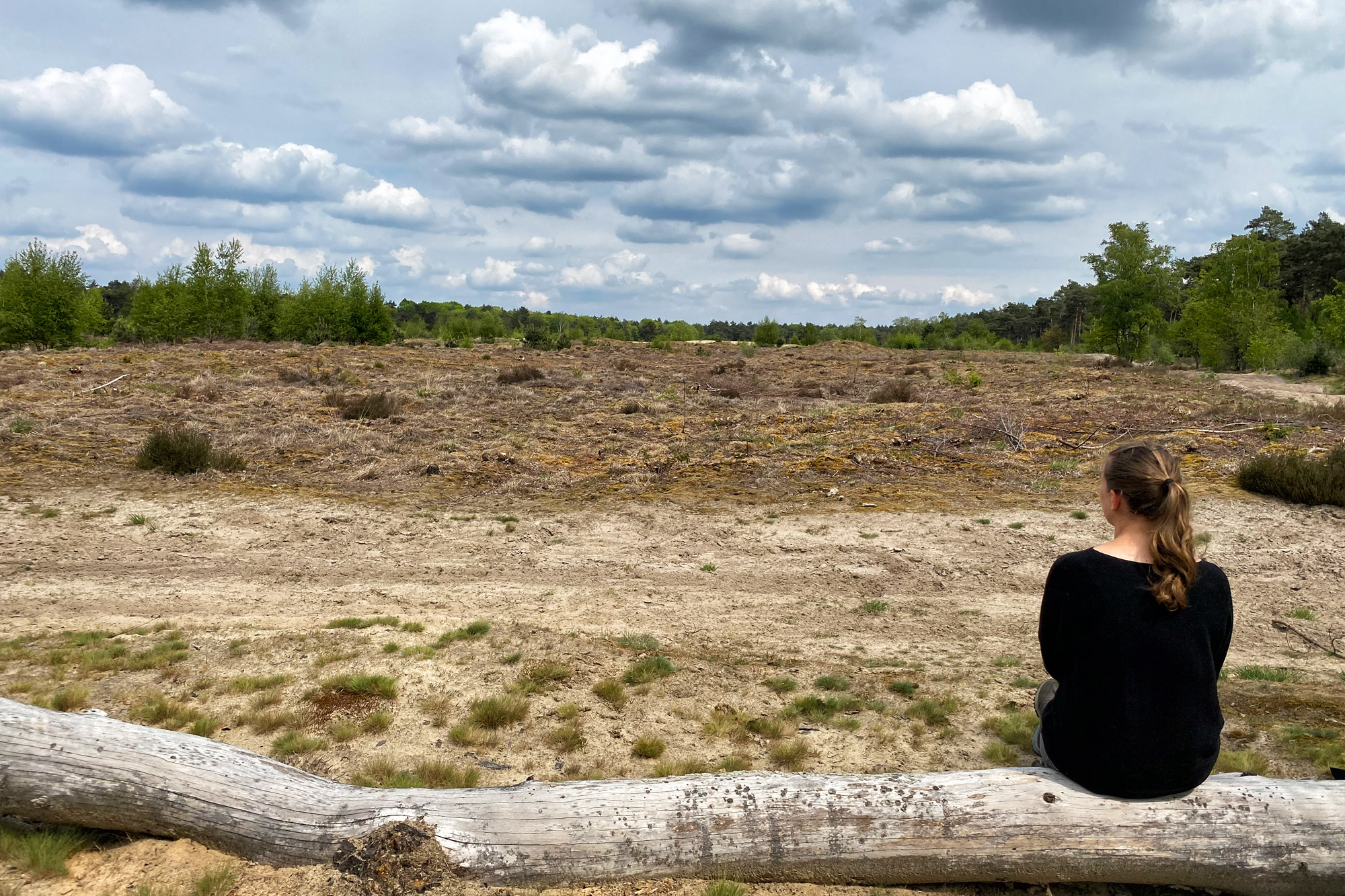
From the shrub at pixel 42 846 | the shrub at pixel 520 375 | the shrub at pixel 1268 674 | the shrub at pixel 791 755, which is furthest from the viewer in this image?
the shrub at pixel 520 375

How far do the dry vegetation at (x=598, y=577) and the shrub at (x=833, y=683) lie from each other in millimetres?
18

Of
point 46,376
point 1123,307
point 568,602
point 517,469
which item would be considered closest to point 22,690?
point 568,602

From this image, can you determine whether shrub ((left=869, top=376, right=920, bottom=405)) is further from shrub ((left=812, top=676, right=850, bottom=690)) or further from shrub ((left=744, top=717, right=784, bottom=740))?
shrub ((left=744, top=717, right=784, bottom=740))

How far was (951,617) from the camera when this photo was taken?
828cm

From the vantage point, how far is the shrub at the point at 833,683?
19.9ft

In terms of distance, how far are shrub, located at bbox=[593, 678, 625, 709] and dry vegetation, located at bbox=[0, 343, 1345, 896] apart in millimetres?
27

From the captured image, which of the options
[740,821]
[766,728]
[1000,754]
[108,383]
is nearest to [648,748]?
[766,728]

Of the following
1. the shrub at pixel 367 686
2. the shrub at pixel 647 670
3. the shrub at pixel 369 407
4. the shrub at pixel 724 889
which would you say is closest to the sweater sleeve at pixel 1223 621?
the shrub at pixel 724 889

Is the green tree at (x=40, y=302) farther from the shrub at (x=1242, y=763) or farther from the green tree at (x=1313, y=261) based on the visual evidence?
the green tree at (x=1313, y=261)

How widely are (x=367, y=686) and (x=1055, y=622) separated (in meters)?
4.77

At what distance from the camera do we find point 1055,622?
11.2 ft

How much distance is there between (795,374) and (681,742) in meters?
30.6

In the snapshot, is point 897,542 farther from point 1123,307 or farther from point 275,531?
point 1123,307

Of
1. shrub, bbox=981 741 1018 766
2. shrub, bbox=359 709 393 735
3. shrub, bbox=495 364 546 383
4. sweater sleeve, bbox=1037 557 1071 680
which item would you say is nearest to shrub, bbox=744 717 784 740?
shrub, bbox=981 741 1018 766
